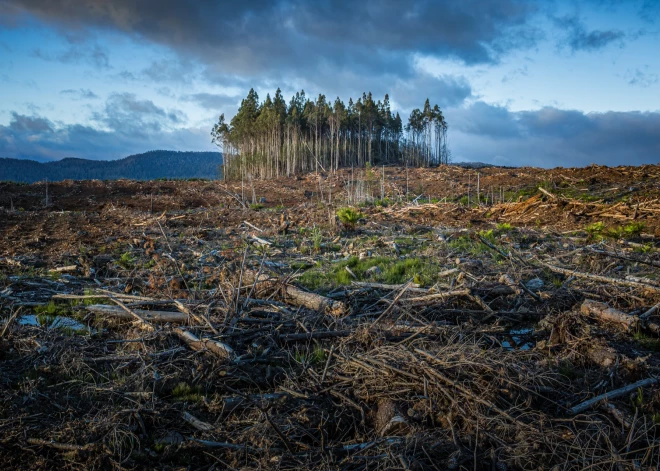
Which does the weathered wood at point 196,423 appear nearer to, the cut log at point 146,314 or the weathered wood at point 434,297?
the cut log at point 146,314

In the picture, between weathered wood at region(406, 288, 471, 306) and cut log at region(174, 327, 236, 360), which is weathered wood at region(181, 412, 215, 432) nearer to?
cut log at region(174, 327, 236, 360)

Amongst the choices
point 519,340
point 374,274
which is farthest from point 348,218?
point 519,340

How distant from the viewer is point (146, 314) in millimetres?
4734

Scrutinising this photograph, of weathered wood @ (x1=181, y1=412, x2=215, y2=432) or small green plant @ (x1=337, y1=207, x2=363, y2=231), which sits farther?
small green plant @ (x1=337, y1=207, x2=363, y2=231)

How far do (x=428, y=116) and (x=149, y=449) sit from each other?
224 ft

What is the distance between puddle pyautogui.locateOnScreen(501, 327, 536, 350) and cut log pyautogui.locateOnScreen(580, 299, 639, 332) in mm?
686

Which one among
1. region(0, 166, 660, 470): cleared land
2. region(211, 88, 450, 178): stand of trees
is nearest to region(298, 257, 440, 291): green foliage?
region(0, 166, 660, 470): cleared land

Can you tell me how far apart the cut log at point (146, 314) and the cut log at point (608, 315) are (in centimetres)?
452

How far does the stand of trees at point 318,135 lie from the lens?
183ft

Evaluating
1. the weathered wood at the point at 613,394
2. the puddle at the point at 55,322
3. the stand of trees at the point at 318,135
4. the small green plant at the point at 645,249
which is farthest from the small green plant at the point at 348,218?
the stand of trees at the point at 318,135

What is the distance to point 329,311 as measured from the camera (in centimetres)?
482

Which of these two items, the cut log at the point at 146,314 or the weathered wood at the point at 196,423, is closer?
the weathered wood at the point at 196,423

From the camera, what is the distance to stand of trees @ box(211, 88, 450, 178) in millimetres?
55844

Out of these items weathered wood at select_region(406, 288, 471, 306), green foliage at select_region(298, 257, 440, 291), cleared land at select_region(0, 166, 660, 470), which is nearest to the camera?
cleared land at select_region(0, 166, 660, 470)
